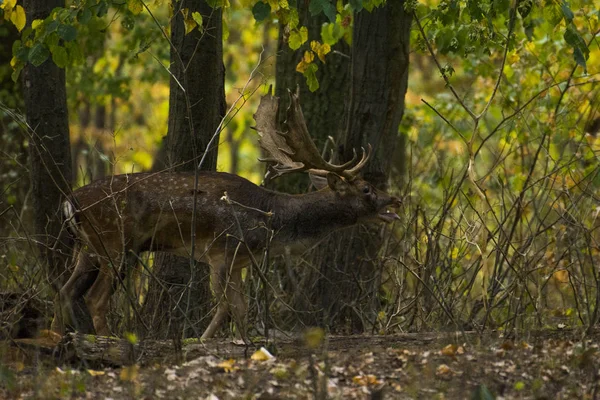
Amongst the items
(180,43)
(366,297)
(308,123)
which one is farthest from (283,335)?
(308,123)

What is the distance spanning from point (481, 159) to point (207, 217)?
4.09 metres

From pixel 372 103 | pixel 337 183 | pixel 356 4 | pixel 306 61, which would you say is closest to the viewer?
pixel 356 4

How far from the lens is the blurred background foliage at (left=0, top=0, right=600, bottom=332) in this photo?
31.0ft

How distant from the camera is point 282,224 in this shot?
10.6 meters

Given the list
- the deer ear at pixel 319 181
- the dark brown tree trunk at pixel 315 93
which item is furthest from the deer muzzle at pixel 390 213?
the dark brown tree trunk at pixel 315 93

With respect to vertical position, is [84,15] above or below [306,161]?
above

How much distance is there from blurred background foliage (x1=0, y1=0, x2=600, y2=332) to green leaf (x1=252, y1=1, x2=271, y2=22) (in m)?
0.02

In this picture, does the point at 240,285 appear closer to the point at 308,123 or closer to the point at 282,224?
the point at 282,224

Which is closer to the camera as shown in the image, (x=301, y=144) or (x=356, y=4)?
(x=356, y=4)

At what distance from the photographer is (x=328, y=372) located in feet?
24.1

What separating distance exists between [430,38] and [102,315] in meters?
4.76

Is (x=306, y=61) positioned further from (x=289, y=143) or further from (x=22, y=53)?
(x=22, y=53)

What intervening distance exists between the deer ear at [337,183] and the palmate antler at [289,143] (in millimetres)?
109

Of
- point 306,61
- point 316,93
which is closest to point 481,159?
point 316,93
